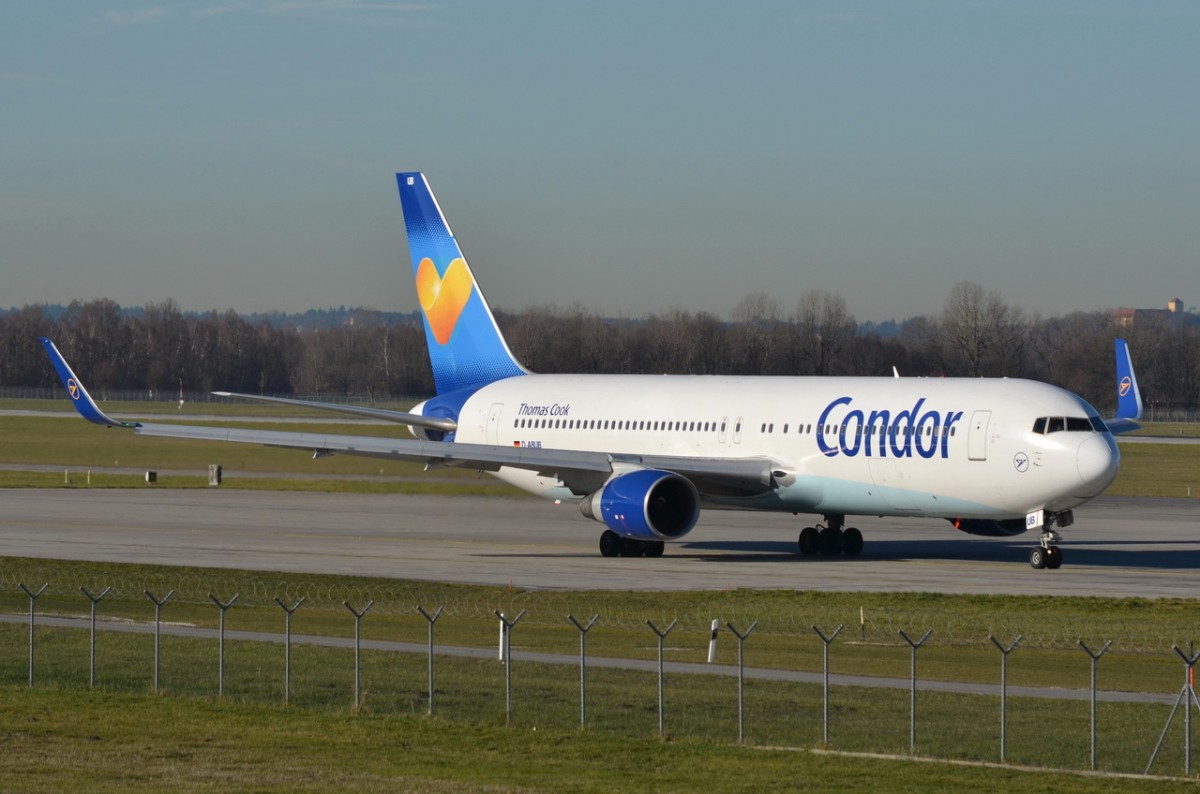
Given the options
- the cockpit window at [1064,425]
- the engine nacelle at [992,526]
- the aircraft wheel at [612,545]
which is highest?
the cockpit window at [1064,425]

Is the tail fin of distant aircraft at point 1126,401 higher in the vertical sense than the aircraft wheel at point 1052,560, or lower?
higher

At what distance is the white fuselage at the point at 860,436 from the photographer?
42.1 meters

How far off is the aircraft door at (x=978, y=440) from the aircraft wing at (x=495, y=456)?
5.86 metres

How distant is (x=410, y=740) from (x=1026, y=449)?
Result: 77.5 ft

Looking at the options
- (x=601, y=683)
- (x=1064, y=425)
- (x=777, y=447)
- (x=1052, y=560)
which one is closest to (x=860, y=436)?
(x=777, y=447)

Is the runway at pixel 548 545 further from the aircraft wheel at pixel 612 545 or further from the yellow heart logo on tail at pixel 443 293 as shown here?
the yellow heart logo on tail at pixel 443 293

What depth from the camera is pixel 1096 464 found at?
4119 centimetres

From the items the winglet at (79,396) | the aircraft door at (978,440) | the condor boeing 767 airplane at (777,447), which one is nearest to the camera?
the condor boeing 767 airplane at (777,447)

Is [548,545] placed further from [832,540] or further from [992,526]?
[992,526]

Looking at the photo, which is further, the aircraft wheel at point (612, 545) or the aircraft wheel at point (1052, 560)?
the aircraft wheel at point (612, 545)

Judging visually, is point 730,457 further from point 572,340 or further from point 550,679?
point 572,340

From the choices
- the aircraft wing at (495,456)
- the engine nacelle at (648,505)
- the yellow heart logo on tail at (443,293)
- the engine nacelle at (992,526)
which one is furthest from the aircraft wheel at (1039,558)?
the yellow heart logo on tail at (443,293)

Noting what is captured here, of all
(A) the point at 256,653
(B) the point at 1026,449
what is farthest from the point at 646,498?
(A) the point at 256,653

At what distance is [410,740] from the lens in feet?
71.9
